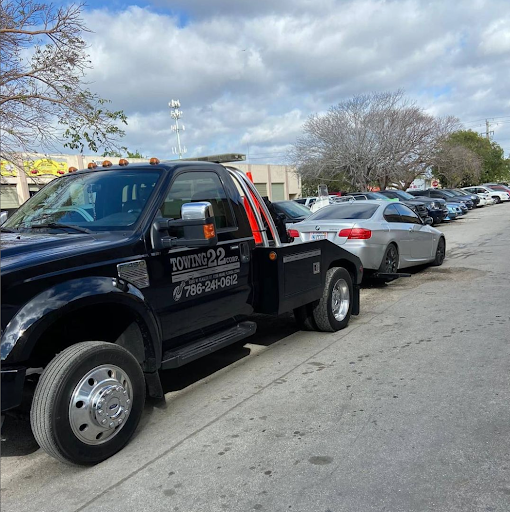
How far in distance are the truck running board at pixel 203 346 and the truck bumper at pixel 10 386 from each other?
108 cm

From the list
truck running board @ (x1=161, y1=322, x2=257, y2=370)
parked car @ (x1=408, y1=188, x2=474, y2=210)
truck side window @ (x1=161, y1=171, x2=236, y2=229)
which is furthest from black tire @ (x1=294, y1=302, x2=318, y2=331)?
parked car @ (x1=408, y1=188, x2=474, y2=210)

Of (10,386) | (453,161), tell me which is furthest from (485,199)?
(10,386)

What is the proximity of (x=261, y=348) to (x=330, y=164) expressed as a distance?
117 ft

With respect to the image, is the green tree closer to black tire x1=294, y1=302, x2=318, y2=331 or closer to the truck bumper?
black tire x1=294, y1=302, x2=318, y2=331

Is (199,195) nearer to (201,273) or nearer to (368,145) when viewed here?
(201,273)

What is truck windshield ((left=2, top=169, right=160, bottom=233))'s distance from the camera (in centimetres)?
391

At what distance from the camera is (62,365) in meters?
3.05

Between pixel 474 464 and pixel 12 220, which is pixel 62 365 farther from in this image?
pixel 474 464

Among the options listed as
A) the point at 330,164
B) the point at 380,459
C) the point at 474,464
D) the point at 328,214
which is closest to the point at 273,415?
the point at 380,459

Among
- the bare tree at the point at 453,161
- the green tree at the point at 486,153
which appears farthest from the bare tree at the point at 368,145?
the green tree at the point at 486,153

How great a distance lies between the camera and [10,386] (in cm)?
288

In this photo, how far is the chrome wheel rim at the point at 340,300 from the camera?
618 cm

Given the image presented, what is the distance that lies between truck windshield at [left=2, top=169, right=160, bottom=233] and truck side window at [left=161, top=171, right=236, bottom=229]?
0.61 ft

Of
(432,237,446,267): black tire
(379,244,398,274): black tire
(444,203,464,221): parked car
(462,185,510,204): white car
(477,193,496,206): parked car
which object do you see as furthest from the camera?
(462,185,510,204): white car
